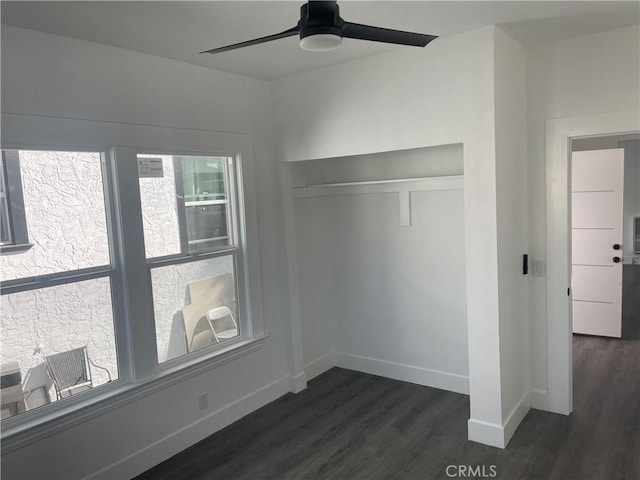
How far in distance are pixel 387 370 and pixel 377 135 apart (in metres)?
2.12

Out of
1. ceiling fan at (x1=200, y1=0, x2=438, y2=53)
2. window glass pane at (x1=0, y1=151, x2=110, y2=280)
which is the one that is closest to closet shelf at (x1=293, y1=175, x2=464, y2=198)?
window glass pane at (x1=0, y1=151, x2=110, y2=280)

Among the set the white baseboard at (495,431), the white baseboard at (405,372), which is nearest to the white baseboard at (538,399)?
the white baseboard at (495,431)

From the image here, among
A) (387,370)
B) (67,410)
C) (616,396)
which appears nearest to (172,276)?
(67,410)

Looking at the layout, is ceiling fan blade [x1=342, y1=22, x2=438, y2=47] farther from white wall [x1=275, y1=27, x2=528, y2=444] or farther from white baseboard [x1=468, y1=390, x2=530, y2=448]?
white baseboard [x1=468, y1=390, x2=530, y2=448]

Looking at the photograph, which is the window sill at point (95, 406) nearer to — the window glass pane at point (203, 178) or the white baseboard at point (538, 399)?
the window glass pane at point (203, 178)

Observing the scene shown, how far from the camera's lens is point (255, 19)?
2.55m

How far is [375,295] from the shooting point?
4383 mm

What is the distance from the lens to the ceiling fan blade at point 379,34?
5.98ft

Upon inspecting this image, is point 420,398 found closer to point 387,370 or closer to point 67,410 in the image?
point 387,370

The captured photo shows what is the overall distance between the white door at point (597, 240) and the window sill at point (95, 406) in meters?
3.83

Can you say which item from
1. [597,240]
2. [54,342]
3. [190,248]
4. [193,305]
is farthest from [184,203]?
[597,240]

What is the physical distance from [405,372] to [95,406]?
2499 millimetres

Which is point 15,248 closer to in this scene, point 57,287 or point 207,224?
point 57,287

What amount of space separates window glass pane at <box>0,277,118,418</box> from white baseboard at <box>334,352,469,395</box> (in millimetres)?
2241
